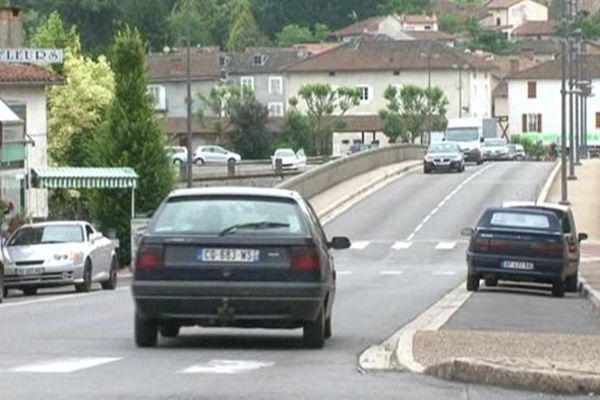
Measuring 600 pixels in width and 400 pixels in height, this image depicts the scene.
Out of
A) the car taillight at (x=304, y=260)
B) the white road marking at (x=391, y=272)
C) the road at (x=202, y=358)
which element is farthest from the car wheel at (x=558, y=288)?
the car taillight at (x=304, y=260)

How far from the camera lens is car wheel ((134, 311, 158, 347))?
1759 centimetres

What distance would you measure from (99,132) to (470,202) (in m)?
15.9

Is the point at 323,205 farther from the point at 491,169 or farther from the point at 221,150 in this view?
the point at 221,150

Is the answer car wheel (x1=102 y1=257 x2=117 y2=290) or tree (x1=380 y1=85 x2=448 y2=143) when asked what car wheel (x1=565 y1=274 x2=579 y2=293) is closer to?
car wheel (x1=102 y1=257 x2=117 y2=290)

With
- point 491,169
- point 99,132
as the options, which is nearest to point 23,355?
point 99,132

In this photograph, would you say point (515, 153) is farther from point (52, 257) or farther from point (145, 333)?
point (145, 333)

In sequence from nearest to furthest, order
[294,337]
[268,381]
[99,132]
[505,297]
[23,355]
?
1. [268,381]
2. [23,355]
3. [294,337]
4. [505,297]
5. [99,132]

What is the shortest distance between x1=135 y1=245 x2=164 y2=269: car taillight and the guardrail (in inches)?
1731

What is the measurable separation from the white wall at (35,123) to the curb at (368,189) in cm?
1001

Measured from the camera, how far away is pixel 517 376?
1381 cm

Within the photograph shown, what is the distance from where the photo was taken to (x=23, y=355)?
54.9 feet

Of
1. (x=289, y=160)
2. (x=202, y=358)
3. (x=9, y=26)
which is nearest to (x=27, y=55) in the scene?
(x=9, y=26)

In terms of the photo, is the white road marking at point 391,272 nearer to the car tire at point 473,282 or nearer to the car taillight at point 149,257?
the car tire at point 473,282

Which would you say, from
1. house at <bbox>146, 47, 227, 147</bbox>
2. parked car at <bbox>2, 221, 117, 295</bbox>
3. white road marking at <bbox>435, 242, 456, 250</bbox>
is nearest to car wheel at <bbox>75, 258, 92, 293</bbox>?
parked car at <bbox>2, 221, 117, 295</bbox>
